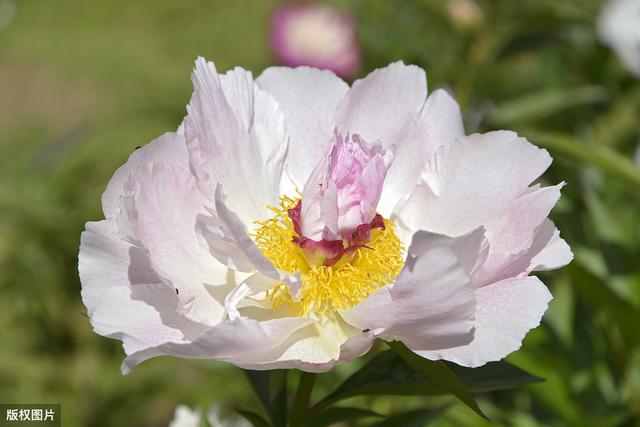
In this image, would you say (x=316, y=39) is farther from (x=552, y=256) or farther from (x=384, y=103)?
(x=552, y=256)

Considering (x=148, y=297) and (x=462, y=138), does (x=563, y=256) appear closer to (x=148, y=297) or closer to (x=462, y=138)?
(x=462, y=138)

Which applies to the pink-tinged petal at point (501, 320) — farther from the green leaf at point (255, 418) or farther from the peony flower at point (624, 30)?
the peony flower at point (624, 30)

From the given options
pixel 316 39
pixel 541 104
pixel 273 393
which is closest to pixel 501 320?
pixel 273 393

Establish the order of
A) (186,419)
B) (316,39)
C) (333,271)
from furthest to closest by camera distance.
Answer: (316,39) < (186,419) < (333,271)

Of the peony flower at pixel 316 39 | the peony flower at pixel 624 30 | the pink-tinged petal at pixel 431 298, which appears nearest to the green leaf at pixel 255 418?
the pink-tinged petal at pixel 431 298

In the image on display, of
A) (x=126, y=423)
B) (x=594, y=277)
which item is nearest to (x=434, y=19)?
(x=594, y=277)
